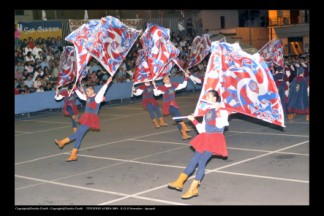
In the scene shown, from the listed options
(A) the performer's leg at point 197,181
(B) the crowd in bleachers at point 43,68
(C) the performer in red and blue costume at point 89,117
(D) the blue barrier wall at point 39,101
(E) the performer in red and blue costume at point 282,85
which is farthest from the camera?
(B) the crowd in bleachers at point 43,68

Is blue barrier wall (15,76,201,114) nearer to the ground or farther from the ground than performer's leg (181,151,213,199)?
farther from the ground

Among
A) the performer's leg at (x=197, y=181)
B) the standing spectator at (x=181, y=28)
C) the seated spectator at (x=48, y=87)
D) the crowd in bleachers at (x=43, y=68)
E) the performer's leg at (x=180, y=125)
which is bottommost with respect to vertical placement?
the performer's leg at (x=197, y=181)

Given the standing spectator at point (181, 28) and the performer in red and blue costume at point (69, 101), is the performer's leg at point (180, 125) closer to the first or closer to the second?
the performer in red and blue costume at point (69, 101)

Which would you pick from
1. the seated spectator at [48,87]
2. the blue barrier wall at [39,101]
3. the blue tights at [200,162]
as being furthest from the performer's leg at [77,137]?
the seated spectator at [48,87]

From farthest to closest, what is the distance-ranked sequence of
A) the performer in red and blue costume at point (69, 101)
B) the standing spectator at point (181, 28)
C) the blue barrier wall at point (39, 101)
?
the standing spectator at point (181, 28), the blue barrier wall at point (39, 101), the performer in red and blue costume at point (69, 101)

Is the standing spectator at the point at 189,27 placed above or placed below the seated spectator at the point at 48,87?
above

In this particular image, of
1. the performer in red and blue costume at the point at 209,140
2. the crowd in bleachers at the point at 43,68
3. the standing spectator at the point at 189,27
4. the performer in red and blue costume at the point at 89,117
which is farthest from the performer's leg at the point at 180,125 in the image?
the standing spectator at the point at 189,27

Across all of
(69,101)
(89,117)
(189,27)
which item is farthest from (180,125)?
(189,27)

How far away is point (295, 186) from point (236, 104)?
190cm

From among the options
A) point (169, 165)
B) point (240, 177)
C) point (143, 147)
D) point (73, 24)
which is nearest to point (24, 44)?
point (73, 24)

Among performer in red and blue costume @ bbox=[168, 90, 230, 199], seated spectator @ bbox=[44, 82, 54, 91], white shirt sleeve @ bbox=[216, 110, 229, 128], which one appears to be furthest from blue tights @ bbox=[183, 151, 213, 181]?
seated spectator @ bbox=[44, 82, 54, 91]

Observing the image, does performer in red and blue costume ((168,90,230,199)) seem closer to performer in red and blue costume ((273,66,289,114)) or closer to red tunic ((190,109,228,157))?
red tunic ((190,109,228,157))

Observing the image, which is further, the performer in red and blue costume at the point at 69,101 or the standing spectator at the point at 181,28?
the standing spectator at the point at 181,28

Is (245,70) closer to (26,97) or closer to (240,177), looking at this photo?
(240,177)
